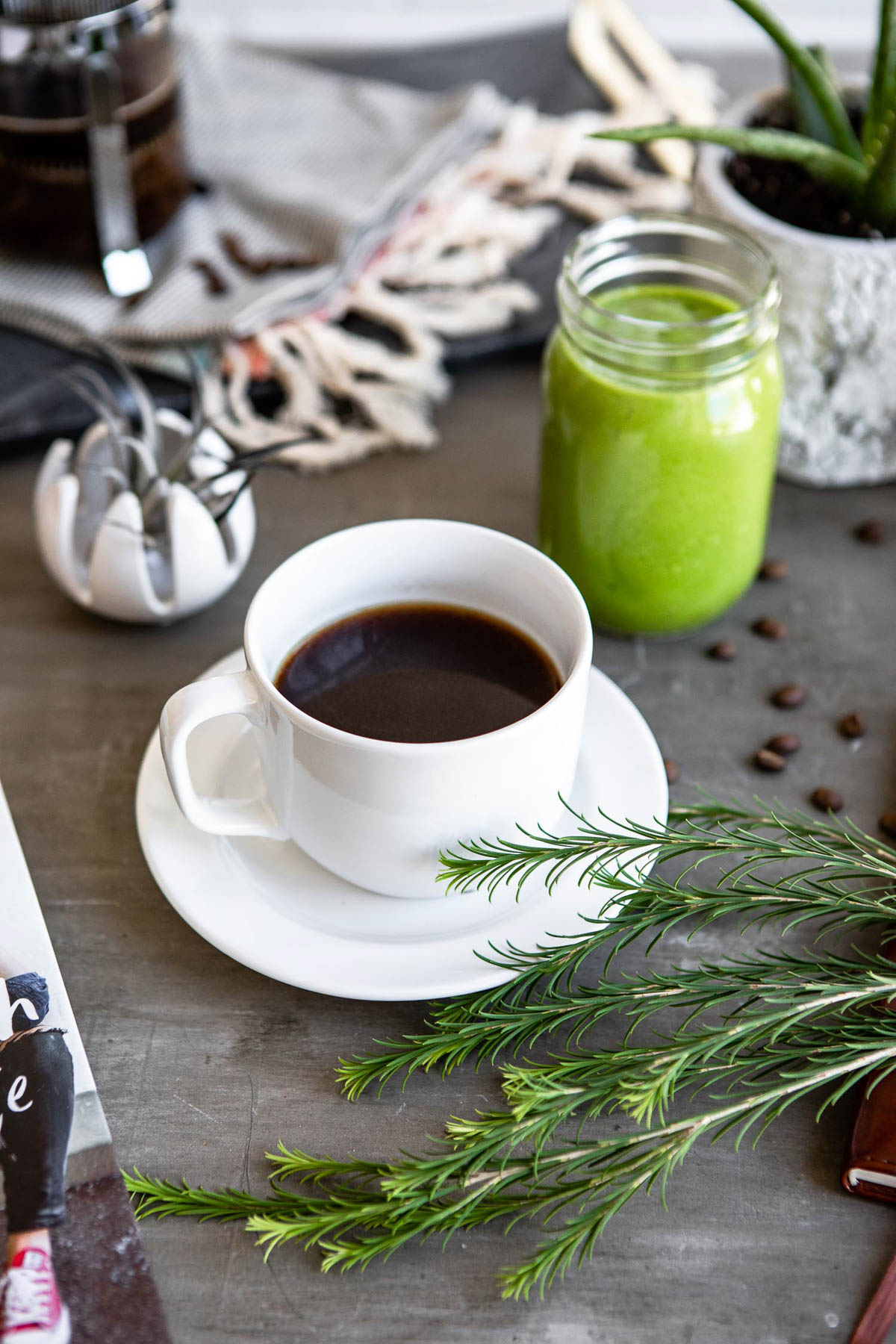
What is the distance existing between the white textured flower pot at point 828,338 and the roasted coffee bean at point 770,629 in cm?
18

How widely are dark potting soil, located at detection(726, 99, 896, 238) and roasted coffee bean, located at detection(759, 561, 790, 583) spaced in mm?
248

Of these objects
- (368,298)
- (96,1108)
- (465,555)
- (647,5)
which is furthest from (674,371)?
(647,5)

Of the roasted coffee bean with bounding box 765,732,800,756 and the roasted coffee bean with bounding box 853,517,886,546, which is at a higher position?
the roasted coffee bean with bounding box 853,517,886,546

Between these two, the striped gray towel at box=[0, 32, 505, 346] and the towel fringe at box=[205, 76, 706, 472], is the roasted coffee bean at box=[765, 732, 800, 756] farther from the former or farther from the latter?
the striped gray towel at box=[0, 32, 505, 346]

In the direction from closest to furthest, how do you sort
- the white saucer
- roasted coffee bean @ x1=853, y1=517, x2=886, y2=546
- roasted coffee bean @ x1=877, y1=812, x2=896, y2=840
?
the white saucer < roasted coffee bean @ x1=877, y1=812, x2=896, y2=840 < roasted coffee bean @ x1=853, y1=517, x2=886, y2=546

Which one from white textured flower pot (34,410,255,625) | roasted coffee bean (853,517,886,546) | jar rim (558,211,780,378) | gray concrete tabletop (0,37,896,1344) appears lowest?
gray concrete tabletop (0,37,896,1344)

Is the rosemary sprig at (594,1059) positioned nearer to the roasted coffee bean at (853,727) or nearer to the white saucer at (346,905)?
the white saucer at (346,905)

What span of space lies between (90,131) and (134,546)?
40 cm

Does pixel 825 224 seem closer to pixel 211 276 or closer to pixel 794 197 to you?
pixel 794 197

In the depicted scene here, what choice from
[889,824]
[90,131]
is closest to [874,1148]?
[889,824]

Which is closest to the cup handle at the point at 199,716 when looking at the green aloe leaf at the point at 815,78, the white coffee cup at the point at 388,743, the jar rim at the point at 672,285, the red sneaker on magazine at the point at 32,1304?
the white coffee cup at the point at 388,743

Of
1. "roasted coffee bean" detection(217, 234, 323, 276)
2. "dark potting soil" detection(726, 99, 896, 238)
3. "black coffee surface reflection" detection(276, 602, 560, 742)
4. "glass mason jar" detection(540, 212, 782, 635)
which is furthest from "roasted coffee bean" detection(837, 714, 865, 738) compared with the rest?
"roasted coffee bean" detection(217, 234, 323, 276)

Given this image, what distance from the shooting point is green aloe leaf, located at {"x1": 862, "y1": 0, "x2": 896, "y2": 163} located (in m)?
0.90

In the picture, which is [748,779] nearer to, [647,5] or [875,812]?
[875,812]
